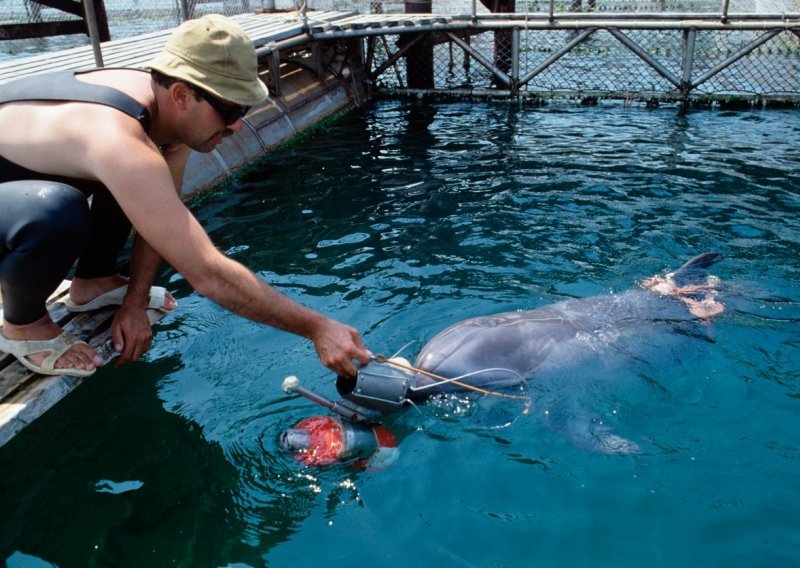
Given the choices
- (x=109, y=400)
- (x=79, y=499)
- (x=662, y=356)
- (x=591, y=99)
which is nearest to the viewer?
(x=79, y=499)

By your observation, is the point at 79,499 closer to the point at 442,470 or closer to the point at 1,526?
the point at 1,526

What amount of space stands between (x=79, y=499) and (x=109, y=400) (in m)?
0.86

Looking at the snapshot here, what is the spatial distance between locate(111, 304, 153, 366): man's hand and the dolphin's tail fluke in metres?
3.64

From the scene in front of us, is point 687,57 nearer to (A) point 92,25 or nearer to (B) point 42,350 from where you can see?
Answer: (A) point 92,25

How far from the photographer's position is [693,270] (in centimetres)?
523

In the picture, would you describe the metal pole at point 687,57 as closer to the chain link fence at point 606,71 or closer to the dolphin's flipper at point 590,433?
the chain link fence at point 606,71

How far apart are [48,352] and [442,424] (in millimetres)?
2006

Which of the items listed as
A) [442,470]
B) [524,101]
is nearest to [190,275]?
[442,470]

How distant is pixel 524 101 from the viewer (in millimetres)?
12430

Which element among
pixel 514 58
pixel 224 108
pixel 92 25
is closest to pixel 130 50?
pixel 92 25

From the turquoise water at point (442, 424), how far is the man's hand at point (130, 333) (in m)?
0.50

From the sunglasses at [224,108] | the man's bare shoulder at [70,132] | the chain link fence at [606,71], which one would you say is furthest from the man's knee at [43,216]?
the chain link fence at [606,71]

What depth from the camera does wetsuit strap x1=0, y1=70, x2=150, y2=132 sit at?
3.14 meters

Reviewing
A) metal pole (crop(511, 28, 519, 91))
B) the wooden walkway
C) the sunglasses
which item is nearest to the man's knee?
the sunglasses
